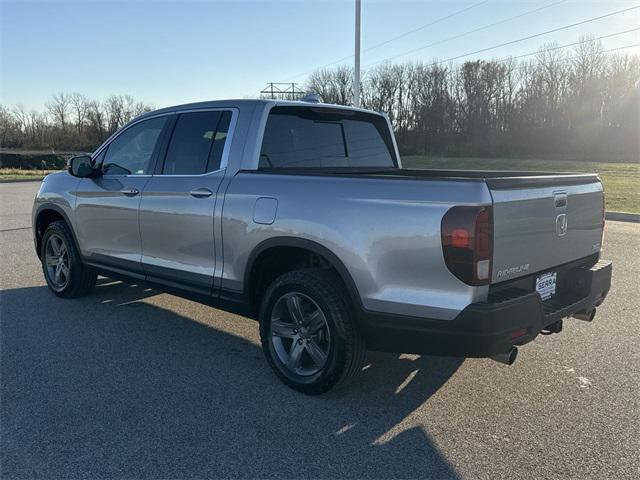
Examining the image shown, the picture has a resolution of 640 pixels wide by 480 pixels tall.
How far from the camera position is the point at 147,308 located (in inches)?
213

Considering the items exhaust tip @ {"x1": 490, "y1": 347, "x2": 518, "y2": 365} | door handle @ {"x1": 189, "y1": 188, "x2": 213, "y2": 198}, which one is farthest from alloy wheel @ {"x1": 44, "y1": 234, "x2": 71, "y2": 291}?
exhaust tip @ {"x1": 490, "y1": 347, "x2": 518, "y2": 365}

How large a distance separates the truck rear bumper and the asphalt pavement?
50cm

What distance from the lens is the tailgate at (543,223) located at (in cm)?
280

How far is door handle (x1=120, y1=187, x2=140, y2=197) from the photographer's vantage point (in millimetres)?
4574

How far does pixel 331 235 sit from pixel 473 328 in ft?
3.17

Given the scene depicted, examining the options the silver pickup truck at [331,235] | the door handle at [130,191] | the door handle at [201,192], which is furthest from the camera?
the door handle at [130,191]

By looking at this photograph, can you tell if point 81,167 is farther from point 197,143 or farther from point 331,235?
point 331,235

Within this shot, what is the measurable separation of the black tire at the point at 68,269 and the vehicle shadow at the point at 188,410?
807 millimetres

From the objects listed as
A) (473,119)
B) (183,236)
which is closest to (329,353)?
(183,236)

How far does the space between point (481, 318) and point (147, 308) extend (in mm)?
3730

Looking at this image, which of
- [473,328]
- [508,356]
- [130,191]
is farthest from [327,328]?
[130,191]

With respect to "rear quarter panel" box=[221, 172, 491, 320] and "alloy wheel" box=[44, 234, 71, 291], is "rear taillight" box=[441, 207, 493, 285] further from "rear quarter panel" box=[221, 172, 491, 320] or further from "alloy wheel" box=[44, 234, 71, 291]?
"alloy wheel" box=[44, 234, 71, 291]

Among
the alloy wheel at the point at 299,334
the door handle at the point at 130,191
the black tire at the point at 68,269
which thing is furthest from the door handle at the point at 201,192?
the black tire at the point at 68,269

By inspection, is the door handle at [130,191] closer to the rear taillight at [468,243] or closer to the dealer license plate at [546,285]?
the rear taillight at [468,243]
